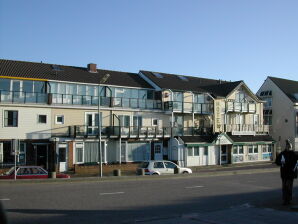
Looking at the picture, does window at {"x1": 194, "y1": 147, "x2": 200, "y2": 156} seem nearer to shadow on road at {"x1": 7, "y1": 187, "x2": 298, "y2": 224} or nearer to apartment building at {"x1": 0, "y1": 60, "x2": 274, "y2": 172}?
apartment building at {"x1": 0, "y1": 60, "x2": 274, "y2": 172}

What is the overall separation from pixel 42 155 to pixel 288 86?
132 ft

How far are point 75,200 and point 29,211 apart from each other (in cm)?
239

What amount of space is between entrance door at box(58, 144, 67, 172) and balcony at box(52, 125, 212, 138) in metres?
1.24

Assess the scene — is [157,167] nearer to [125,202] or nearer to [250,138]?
[125,202]

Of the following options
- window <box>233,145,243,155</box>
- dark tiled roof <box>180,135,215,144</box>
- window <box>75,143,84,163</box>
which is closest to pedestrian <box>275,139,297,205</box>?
window <box>75,143,84,163</box>

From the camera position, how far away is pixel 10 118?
33.3 meters

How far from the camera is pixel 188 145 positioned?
40.8 m

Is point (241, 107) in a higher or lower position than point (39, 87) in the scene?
lower

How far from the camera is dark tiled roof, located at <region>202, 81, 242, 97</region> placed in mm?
48969

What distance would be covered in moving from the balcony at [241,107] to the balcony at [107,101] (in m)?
10.7

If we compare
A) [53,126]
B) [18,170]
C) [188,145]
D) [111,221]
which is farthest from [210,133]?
[111,221]

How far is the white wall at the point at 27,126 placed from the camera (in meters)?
32.9

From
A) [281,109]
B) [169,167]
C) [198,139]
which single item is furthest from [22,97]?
[281,109]

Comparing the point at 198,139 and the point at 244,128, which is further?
the point at 244,128
